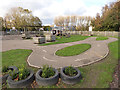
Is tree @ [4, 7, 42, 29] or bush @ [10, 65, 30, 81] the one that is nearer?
bush @ [10, 65, 30, 81]

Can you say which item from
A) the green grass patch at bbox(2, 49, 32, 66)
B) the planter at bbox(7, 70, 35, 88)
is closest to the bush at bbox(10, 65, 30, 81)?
the planter at bbox(7, 70, 35, 88)

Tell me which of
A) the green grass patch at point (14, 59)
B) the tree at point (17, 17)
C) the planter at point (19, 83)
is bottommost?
the planter at point (19, 83)

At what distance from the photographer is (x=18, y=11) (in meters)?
36.8

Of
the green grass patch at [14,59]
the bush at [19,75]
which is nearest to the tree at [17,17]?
the green grass patch at [14,59]

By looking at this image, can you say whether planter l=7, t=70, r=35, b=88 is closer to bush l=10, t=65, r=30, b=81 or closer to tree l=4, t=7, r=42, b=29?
bush l=10, t=65, r=30, b=81

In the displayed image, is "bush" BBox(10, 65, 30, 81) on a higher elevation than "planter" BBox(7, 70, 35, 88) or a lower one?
higher

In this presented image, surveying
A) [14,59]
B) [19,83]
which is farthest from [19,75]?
[14,59]

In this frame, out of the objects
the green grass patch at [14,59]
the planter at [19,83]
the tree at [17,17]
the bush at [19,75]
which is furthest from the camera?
the tree at [17,17]

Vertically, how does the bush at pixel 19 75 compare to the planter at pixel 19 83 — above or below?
above

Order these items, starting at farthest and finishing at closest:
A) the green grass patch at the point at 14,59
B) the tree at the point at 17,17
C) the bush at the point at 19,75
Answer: the tree at the point at 17,17, the green grass patch at the point at 14,59, the bush at the point at 19,75

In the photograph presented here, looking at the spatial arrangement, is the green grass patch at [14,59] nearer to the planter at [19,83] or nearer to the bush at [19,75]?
the bush at [19,75]

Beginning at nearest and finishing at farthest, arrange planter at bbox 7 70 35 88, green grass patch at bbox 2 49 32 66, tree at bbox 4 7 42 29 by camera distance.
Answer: planter at bbox 7 70 35 88 < green grass patch at bbox 2 49 32 66 < tree at bbox 4 7 42 29

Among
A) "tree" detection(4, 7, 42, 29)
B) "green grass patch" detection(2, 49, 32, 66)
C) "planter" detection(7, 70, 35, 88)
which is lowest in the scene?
"planter" detection(7, 70, 35, 88)

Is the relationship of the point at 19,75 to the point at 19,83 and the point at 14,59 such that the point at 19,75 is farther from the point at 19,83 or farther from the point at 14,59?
the point at 14,59
